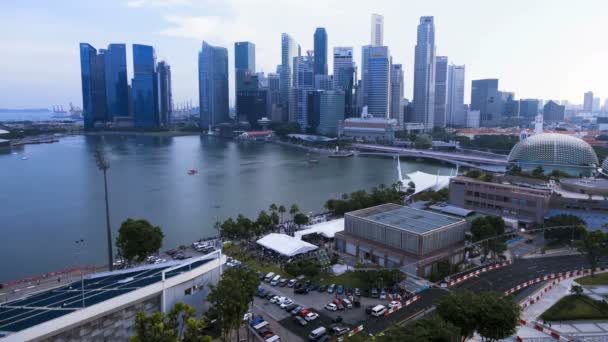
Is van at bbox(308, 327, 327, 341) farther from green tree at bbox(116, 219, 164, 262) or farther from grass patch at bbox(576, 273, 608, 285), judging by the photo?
grass patch at bbox(576, 273, 608, 285)

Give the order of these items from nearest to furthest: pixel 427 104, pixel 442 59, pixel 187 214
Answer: pixel 187 214 < pixel 427 104 < pixel 442 59

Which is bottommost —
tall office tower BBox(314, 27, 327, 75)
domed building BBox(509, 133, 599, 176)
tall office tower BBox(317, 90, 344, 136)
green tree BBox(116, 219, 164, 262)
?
green tree BBox(116, 219, 164, 262)

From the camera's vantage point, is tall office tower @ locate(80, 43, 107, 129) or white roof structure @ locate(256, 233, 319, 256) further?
tall office tower @ locate(80, 43, 107, 129)

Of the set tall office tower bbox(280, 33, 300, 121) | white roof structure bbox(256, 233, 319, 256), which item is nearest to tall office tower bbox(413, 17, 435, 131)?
tall office tower bbox(280, 33, 300, 121)

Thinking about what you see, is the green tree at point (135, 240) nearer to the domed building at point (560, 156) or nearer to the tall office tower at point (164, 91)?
→ the domed building at point (560, 156)

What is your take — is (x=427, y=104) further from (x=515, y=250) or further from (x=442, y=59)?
(x=515, y=250)

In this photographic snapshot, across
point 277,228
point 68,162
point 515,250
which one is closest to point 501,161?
point 515,250

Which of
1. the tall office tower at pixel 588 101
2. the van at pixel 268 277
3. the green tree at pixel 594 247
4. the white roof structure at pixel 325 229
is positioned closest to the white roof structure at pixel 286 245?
the white roof structure at pixel 325 229
